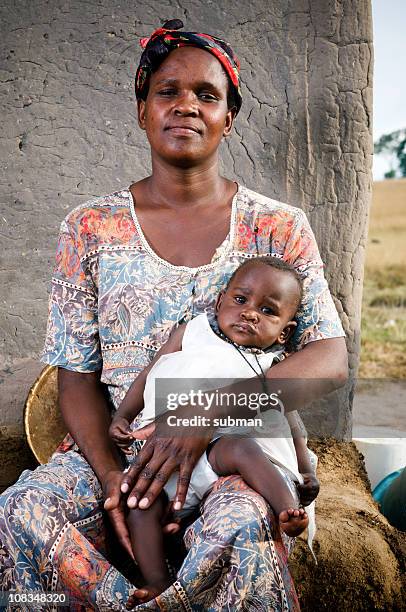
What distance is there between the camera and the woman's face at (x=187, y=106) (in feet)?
7.43

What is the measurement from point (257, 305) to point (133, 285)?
1.42 ft

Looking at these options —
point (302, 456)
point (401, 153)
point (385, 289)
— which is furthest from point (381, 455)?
point (401, 153)

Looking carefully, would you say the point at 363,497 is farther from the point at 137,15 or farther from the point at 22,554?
the point at 137,15

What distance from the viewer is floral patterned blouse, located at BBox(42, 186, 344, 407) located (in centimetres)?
233

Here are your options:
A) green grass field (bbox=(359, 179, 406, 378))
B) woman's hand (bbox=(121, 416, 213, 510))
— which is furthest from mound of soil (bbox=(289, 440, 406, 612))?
green grass field (bbox=(359, 179, 406, 378))

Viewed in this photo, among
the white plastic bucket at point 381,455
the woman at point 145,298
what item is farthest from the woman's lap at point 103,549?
the white plastic bucket at point 381,455

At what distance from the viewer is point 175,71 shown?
2.29m

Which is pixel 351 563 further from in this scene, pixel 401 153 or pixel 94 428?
pixel 401 153

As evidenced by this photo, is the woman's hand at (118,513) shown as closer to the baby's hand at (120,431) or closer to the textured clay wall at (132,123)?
the baby's hand at (120,431)

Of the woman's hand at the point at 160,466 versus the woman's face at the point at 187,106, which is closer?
the woman's hand at the point at 160,466

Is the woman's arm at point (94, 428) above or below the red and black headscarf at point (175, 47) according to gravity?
below

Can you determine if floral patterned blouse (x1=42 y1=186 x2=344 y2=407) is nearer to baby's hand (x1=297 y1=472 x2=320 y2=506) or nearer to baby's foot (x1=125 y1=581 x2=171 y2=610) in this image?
baby's hand (x1=297 y1=472 x2=320 y2=506)

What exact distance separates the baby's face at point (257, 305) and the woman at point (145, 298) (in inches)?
4.2

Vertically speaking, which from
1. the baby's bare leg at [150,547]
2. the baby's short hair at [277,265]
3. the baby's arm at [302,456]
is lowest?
the baby's bare leg at [150,547]
